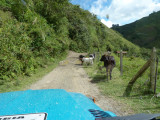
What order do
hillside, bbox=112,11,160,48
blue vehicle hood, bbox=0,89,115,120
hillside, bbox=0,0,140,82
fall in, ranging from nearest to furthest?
blue vehicle hood, bbox=0,89,115,120
hillside, bbox=0,0,140,82
hillside, bbox=112,11,160,48

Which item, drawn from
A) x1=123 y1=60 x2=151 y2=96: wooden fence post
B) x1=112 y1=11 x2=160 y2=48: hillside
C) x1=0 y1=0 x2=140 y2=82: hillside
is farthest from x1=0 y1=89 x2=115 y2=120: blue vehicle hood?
x1=112 y1=11 x2=160 y2=48: hillside

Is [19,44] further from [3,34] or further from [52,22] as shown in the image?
[52,22]

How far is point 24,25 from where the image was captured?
35.1ft

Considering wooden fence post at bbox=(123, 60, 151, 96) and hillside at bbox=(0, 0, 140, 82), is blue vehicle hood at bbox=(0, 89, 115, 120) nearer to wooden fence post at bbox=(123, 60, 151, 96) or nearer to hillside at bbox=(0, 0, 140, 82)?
wooden fence post at bbox=(123, 60, 151, 96)

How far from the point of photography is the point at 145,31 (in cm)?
8719

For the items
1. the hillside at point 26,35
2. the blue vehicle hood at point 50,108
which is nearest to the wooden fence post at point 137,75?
the blue vehicle hood at point 50,108

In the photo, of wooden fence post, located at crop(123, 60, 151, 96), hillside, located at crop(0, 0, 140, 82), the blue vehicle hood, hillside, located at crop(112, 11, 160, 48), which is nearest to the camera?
the blue vehicle hood

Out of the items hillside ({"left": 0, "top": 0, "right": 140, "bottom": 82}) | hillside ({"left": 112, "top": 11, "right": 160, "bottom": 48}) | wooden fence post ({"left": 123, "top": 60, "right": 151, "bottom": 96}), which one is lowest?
wooden fence post ({"left": 123, "top": 60, "right": 151, "bottom": 96})

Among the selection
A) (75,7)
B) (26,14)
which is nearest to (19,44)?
(26,14)

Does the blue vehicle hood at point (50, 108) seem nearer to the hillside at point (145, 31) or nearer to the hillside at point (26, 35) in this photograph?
the hillside at point (26, 35)

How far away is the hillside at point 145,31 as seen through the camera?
255 ft

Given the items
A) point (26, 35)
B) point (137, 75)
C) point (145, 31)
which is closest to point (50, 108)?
point (137, 75)

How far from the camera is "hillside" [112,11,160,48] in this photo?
3059 inches

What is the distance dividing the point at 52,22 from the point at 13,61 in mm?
11341
